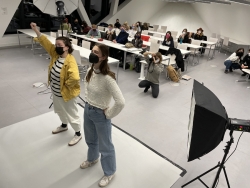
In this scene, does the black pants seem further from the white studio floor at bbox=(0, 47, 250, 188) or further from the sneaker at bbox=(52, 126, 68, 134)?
the sneaker at bbox=(52, 126, 68, 134)

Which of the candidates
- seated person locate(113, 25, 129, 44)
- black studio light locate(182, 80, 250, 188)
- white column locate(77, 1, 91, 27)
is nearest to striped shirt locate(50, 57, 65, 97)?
black studio light locate(182, 80, 250, 188)

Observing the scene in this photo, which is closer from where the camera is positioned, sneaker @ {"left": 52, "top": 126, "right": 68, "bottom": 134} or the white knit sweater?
the white knit sweater

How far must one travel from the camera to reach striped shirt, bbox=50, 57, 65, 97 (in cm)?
254

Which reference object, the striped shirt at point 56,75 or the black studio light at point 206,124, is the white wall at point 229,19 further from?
the striped shirt at point 56,75

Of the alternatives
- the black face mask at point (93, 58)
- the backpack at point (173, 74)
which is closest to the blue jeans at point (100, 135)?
the black face mask at point (93, 58)

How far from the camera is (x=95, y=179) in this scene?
7.82 feet

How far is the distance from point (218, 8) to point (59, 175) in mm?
10329

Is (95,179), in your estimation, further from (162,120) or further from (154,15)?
(154,15)

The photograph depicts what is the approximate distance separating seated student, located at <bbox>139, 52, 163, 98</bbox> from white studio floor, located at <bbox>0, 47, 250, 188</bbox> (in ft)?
0.69

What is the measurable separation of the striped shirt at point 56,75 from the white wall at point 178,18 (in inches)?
423

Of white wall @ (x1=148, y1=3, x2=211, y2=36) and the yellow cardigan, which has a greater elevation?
white wall @ (x1=148, y1=3, x2=211, y2=36)

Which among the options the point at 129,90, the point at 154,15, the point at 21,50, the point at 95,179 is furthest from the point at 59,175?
the point at 154,15

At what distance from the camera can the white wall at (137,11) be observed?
11.2 metres

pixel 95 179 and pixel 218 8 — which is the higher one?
pixel 218 8
